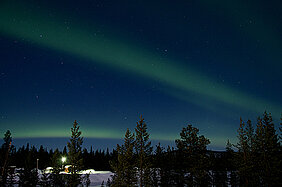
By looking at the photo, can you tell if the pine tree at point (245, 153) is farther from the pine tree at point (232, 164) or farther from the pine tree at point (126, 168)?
the pine tree at point (126, 168)

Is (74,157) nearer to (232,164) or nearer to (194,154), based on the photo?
(194,154)

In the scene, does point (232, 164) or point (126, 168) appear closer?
point (126, 168)

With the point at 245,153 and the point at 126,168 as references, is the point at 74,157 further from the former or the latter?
the point at 245,153

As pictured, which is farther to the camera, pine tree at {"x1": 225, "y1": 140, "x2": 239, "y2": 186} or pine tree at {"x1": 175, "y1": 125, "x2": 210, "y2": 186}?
pine tree at {"x1": 225, "y1": 140, "x2": 239, "y2": 186}

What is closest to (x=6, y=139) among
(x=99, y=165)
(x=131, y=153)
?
(x=131, y=153)

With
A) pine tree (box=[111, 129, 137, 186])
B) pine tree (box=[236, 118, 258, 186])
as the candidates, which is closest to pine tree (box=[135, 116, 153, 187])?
pine tree (box=[111, 129, 137, 186])

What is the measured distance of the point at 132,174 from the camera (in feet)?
109

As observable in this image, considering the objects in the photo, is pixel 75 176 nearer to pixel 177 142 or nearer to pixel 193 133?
pixel 177 142

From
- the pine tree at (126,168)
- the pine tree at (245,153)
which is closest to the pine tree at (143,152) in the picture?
the pine tree at (126,168)

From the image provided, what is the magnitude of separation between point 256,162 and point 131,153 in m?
20.1

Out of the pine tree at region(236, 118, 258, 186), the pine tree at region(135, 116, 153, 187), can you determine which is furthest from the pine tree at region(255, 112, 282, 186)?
the pine tree at region(135, 116, 153, 187)

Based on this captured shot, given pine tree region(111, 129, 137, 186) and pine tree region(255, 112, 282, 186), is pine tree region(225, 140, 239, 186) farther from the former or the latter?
pine tree region(111, 129, 137, 186)

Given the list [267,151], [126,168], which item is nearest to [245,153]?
[267,151]

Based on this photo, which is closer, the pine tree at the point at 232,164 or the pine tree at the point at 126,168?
the pine tree at the point at 126,168
